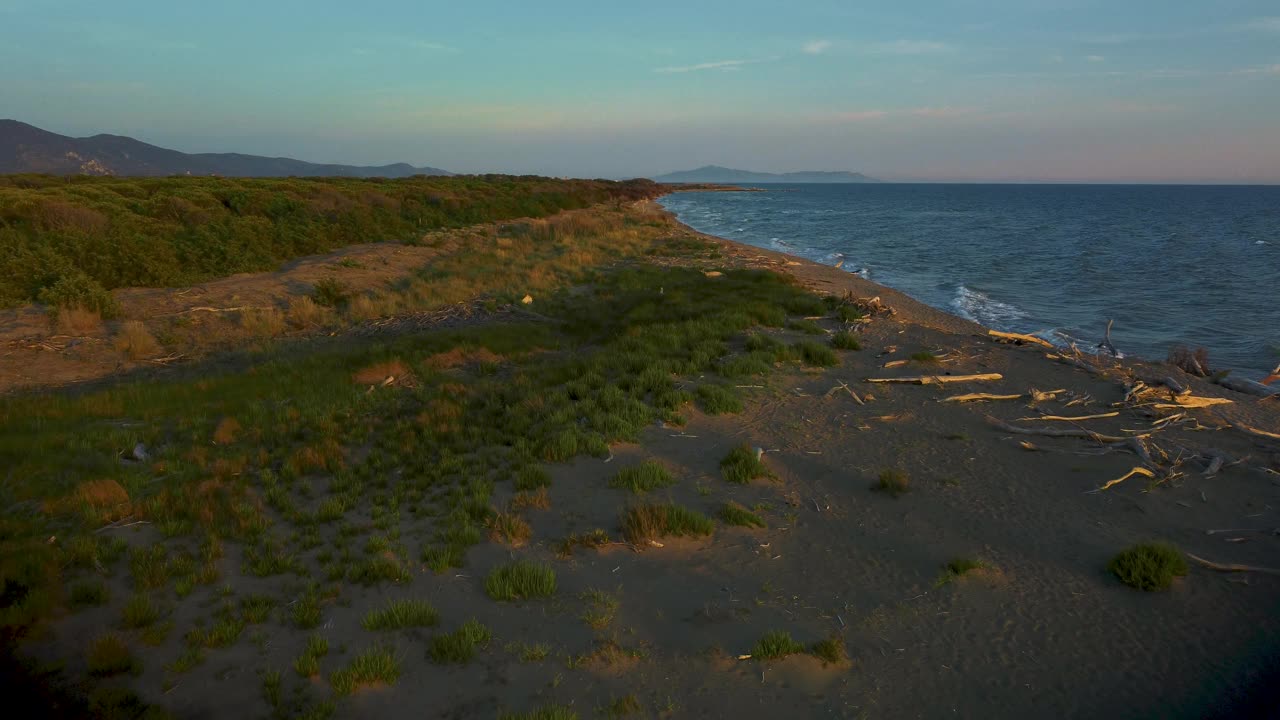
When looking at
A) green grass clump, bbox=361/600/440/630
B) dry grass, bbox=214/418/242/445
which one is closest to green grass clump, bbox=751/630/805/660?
green grass clump, bbox=361/600/440/630

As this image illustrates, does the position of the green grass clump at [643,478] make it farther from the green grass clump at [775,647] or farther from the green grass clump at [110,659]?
the green grass clump at [110,659]

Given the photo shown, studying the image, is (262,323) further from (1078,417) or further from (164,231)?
(1078,417)

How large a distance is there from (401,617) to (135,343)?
41.3 feet

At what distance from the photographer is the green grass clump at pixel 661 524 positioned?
6348mm

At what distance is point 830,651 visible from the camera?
4.81 metres

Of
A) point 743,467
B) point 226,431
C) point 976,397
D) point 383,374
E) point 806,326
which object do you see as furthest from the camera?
point 806,326

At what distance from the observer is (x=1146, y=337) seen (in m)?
19.2

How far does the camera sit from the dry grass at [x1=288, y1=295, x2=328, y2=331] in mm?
16656

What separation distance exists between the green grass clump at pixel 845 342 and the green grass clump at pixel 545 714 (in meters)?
10.5

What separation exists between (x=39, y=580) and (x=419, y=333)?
33.7 ft

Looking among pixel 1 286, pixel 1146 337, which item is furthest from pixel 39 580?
pixel 1146 337

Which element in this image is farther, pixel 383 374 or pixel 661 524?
pixel 383 374

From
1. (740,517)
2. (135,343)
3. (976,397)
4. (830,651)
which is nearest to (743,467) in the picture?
(740,517)

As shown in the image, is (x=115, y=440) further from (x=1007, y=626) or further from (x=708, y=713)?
(x=1007, y=626)
